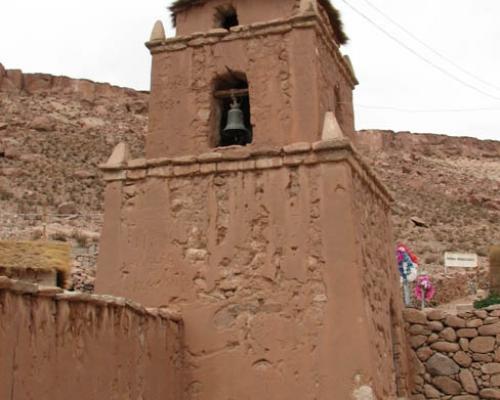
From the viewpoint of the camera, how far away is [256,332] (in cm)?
747

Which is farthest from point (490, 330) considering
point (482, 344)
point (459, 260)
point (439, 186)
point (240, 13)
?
point (439, 186)

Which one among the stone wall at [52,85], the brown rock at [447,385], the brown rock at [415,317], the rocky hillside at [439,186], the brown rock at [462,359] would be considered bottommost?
the brown rock at [447,385]

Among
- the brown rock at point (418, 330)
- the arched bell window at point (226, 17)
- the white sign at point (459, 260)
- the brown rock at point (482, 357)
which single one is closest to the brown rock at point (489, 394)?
the brown rock at point (482, 357)

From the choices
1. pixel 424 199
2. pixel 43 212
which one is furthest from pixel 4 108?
pixel 424 199

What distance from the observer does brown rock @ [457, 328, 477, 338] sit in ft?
32.2

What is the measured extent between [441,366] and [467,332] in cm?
59

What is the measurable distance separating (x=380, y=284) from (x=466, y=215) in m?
49.3

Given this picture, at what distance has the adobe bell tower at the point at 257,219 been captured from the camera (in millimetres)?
7266

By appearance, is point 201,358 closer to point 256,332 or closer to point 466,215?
point 256,332

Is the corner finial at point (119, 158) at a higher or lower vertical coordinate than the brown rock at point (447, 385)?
higher

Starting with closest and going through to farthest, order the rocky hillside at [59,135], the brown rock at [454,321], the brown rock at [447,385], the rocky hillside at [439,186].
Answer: the brown rock at [447,385] → the brown rock at [454,321] → the rocky hillside at [59,135] → the rocky hillside at [439,186]

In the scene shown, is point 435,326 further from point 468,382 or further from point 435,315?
point 468,382

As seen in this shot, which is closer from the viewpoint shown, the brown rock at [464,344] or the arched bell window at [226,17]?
the arched bell window at [226,17]

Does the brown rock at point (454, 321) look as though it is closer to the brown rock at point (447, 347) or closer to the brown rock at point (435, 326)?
the brown rock at point (435, 326)
